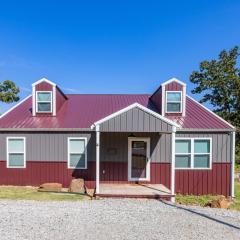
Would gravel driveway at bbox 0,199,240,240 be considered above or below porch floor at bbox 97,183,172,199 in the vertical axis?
above

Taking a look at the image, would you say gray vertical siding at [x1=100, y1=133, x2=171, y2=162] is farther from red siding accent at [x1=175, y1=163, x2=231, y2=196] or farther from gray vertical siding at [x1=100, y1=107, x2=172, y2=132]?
gray vertical siding at [x1=100, y1=107, x2=172, y2=132]

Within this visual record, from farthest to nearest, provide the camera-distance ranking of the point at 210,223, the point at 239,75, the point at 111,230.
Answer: the point at 239,75
the point at 210,223
the point at 111,230

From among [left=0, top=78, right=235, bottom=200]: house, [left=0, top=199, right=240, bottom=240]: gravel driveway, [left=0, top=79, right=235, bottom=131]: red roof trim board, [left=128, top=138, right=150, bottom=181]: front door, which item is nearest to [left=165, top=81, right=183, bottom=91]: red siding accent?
[left=0, top=79, right=235, bottom=131]: red roof trim board

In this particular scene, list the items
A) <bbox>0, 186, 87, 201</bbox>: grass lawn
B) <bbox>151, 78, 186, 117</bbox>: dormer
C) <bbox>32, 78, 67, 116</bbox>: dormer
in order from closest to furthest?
<bbox>0, 186, 87, 201</bbox>: grass lawn < <bbox>151, 78, 186, 117</bbox>: dormer < <bbox>32, 78, 67, 116</bbox>: dormer

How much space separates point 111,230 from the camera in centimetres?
680

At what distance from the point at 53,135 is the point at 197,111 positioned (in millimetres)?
7491

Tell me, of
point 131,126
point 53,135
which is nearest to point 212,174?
point 131,126

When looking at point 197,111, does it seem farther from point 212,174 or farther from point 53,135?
point 53,135

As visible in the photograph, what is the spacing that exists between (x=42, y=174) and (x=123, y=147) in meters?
4.10

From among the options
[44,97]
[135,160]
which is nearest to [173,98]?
[135,160]

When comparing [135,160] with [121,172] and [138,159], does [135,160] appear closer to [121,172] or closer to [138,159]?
[138,159]

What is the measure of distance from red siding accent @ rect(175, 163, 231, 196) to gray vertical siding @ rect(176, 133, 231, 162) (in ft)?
1.08

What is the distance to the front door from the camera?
14.0 metres

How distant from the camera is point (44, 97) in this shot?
15383mm
